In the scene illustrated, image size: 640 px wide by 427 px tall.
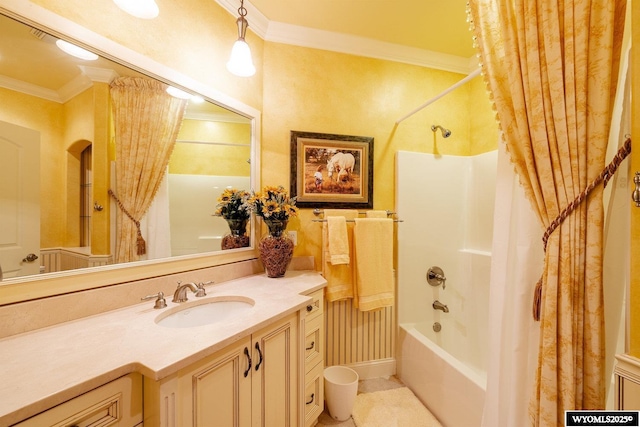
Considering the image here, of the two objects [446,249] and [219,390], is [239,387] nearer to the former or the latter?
[219,390]

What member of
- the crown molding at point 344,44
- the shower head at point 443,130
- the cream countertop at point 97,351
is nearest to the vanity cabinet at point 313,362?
the cream countertop at point 97,351

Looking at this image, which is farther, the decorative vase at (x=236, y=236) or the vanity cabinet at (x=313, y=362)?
the decorative vase at (x=236, y=236)

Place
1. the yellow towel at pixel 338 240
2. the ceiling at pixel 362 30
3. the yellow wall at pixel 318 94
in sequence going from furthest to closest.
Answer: the yellow towel at pixel 338 240
the yellow wall at pixel 318 94
the ceiling at pixel 362 30

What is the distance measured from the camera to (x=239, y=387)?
90 centimetres

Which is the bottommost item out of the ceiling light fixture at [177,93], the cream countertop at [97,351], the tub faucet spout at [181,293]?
the cream countertop at [97,351]

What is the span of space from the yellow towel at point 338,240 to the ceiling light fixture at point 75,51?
138 centimetres

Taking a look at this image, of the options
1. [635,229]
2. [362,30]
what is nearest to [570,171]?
[635,229]

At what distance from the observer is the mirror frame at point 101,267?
2.61 feet

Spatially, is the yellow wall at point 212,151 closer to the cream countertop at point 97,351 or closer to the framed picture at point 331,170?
the framed picture at point 331,170

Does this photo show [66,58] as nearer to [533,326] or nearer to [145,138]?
[145,138]

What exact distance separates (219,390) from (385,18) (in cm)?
231

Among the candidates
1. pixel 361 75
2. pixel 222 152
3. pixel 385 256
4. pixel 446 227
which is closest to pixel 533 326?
pixel 385 256

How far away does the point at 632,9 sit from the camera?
2.10ft

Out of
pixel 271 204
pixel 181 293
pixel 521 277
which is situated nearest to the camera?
pixel 521 277
